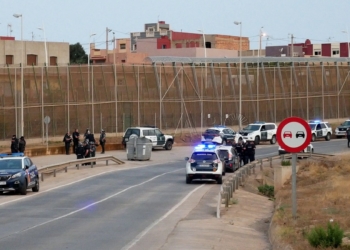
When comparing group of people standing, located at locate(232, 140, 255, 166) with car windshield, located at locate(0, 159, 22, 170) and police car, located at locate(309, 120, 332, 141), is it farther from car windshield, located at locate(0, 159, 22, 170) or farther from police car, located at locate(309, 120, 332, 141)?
police car, located at locate(309, 120, 332, 141)

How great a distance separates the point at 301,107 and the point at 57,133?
30091mm

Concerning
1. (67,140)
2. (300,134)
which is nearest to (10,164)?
(300,134)

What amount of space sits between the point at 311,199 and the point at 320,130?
40.4m

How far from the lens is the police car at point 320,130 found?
223 feet

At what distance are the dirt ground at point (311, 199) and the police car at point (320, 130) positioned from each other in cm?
2038

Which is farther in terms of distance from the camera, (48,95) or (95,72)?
(95,72)

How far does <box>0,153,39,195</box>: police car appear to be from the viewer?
31.0 meters

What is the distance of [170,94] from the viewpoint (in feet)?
232

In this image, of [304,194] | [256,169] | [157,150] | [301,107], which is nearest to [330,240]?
[304,194]

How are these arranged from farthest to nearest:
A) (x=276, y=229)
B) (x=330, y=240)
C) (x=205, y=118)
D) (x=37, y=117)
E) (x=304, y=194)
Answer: (x=205, y=118), (x=37, y=117), (x=304, y=194), (x=276, y=229), (x=330, y=240)

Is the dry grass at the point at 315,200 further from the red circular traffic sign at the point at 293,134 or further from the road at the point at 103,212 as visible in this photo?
the road at the point at 103,212

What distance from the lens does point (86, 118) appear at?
64.1 meters

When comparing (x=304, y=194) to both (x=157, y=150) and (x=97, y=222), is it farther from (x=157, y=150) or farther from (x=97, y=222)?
(x=157, y=150)

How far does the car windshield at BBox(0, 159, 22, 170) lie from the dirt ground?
33.3ft
